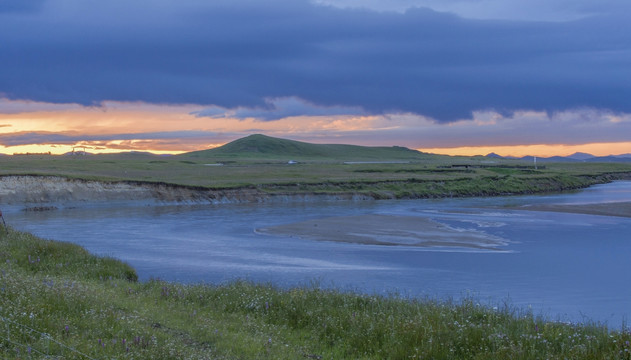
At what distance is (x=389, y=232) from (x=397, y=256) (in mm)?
8425

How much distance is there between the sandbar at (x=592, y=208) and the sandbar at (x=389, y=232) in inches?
578

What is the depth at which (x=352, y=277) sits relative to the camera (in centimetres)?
2041

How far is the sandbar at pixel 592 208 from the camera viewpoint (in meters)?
46.3

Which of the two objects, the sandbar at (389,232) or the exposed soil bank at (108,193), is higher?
the exposed soil bank at (108,193)

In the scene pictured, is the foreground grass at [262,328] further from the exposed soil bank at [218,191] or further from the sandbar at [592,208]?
the exposed soil bank at [218,191]

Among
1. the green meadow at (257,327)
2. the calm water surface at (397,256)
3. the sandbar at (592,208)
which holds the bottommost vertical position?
the calm water surface at (397,256)

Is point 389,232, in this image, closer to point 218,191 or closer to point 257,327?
point 257,327

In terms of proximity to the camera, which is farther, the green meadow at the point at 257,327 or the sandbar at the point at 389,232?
the sandbar at the point at 389,232

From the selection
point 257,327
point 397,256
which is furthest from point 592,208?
point 257,327

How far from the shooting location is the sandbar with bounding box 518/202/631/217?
46281mm

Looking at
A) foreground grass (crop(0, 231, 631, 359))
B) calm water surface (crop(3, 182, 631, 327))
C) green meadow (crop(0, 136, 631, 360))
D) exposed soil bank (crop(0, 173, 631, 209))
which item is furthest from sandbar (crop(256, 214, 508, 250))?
exposed soil bank (crop(0, 173, 631, 209))

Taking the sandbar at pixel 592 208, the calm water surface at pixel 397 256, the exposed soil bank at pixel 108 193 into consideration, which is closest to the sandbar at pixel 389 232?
the calm water surface at pixel 397 256

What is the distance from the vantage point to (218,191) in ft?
190

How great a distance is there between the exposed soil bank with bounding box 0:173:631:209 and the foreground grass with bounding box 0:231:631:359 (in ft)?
136
